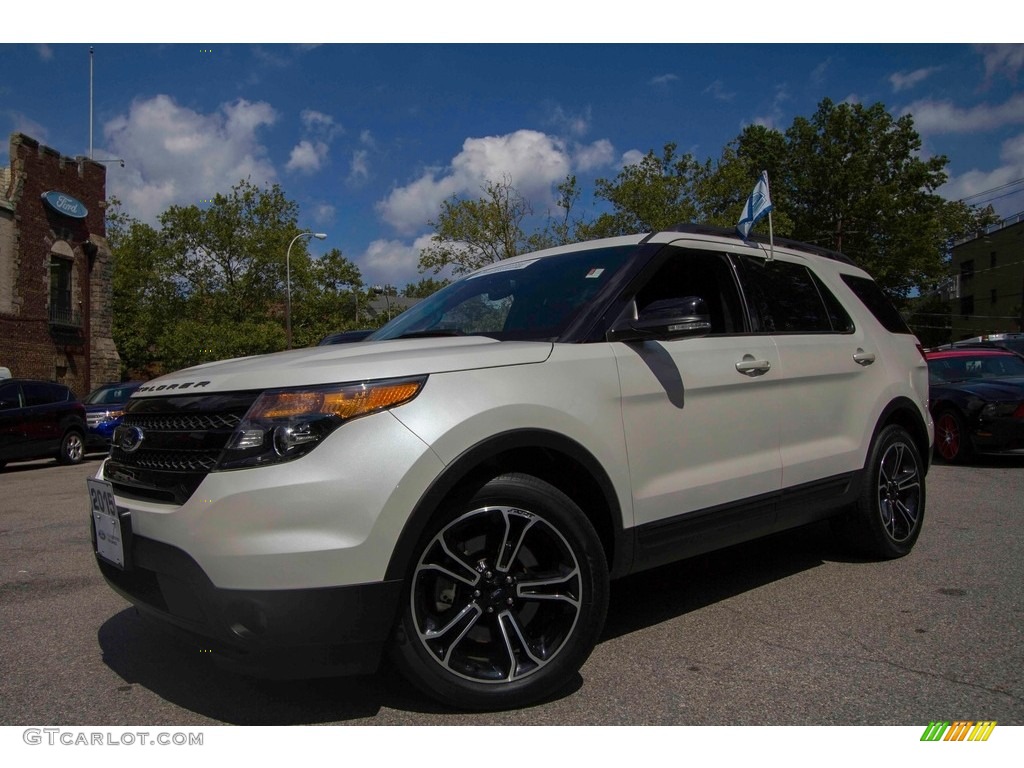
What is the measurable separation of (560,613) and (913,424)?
3.21 meters

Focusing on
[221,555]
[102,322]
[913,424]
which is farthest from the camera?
[102,322]

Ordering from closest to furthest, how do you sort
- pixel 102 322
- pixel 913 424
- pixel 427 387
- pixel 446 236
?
pixel 427 387, pixel 913 424, pixel 102 322, pixel 446 236

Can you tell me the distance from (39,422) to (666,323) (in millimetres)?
13845

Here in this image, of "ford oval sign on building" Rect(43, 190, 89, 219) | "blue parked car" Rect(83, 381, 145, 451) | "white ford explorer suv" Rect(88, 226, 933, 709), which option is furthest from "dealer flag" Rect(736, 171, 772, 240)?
"ford oval sign on building" Rect(43, 190, 89, 219)

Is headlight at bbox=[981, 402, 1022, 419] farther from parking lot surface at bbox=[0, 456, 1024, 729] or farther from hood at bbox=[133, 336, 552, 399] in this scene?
hood at bbox=[133, 336, 552, 399]

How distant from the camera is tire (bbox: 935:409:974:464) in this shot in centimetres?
948

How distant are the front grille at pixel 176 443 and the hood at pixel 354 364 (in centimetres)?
6

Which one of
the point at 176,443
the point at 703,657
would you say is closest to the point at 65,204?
the point at 176,443

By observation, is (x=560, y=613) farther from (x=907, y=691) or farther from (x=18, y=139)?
(x=18, y=139)

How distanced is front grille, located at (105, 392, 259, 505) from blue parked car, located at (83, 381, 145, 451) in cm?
1388

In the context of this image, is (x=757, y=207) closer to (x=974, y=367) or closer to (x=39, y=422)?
(x=974, y=367)

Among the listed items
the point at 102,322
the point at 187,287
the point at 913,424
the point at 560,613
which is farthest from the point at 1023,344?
the point at 187,287

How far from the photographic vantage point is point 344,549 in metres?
2.38

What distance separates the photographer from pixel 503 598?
8.93 ft
